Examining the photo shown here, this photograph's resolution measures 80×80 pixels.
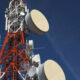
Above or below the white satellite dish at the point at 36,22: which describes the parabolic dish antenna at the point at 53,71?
below

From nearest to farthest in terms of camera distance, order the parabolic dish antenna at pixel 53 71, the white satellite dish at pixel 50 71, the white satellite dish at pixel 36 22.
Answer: the white satellite dish at pixel 50 71, the parabolic dish antenna at pixel 53 71, the white satellite dish at pixel 36 22

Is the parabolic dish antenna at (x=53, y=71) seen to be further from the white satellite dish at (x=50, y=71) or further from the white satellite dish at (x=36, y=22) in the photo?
the white satellite dish at (x=36, y=22)

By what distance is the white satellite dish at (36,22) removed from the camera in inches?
1111

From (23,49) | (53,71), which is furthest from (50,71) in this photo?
(23,49)

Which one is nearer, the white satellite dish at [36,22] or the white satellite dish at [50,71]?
the white satellite dish at [50,71]

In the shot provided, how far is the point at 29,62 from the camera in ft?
91.6

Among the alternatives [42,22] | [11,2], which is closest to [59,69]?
[42,22]

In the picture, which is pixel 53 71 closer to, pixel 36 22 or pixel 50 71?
pixel 50 71

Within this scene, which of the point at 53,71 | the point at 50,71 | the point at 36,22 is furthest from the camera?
the point at 36,22

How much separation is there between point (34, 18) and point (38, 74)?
6.02m

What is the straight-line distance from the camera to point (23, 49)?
95.2 feet

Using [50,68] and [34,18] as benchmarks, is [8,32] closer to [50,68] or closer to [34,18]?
[34,18]

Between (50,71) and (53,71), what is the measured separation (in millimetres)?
578

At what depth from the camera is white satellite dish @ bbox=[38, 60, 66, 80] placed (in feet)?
81.6
